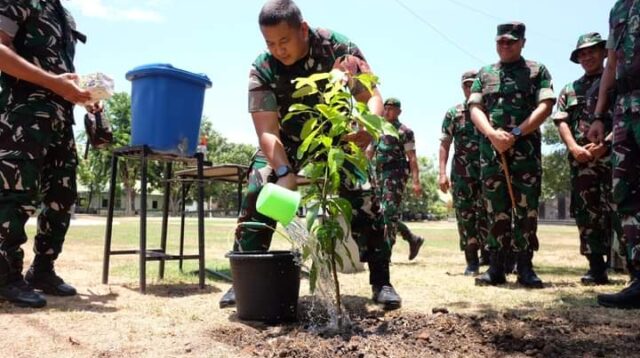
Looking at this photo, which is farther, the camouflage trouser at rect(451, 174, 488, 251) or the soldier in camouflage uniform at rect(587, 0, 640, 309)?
the camouflage trouser at rect(451, 174, 488, 251)

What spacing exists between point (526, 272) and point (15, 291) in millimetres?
3978

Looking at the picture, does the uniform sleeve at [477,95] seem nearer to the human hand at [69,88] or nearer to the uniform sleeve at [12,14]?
the human hand at [69,88]

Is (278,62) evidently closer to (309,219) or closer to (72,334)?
(309,219)

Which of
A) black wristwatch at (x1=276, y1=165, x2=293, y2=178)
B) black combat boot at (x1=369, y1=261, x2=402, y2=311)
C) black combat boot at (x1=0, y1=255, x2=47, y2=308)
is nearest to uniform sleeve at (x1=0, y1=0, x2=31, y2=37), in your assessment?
black combat boot at (x1=0, y1=255, x2=47, y2=308)

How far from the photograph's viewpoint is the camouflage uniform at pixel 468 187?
6.32 meters

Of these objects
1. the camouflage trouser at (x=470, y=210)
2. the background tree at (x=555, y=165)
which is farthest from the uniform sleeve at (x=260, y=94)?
the background tree at (x=555, y=165)

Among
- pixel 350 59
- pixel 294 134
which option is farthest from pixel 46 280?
pixel 350 59

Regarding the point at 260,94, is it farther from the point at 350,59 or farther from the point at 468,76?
the point at 468,76

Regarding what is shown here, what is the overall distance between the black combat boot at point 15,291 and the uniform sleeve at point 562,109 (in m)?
4.77

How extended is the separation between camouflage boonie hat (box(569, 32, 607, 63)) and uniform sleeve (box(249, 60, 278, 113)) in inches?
134

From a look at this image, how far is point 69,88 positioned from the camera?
3.79m

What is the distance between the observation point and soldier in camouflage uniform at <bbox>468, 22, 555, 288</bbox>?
4840mm

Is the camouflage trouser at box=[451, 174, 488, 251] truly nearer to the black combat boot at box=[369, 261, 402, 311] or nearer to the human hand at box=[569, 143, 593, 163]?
the human hand at box=[569, 143, 593, 163]

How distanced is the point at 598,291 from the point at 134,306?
361 centimetres
